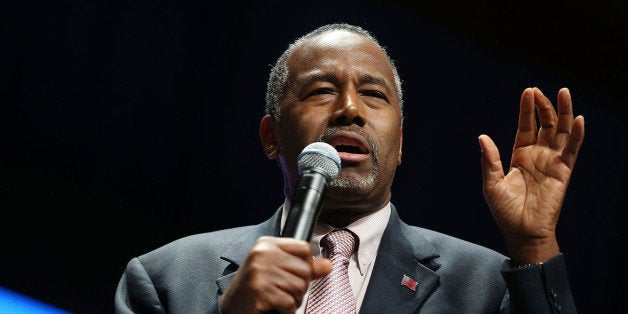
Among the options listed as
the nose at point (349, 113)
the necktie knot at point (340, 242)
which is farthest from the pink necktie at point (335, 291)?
the nose at point (349, 113)

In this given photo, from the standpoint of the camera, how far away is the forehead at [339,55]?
2.20 m

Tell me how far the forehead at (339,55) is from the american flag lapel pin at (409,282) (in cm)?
56

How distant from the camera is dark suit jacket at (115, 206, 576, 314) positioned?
187 centimetres

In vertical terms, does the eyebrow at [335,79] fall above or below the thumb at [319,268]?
above

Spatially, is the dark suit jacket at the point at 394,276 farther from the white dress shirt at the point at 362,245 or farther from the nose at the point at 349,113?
the nose at the point at 349,113

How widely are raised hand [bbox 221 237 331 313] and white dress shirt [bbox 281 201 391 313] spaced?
0.51m

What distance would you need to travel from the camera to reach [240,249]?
2090mm

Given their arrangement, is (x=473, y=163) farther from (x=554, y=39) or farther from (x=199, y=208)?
(x=199, y=208)

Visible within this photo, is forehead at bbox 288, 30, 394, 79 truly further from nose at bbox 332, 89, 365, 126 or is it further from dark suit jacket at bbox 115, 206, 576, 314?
dark suit jacket at bbox 115, 206, 576, 314

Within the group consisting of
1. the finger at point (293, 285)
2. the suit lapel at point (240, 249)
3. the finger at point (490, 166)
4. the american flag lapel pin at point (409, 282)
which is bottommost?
the suit lapel at point (240, 249)

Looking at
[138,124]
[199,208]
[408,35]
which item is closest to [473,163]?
[408,35]

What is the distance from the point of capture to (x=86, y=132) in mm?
3109

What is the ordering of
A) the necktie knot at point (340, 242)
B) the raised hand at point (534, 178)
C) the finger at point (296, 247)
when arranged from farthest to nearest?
the necktie knot at point (340, 242), the raised hand at point (534, 178), the finger at point (296, 247)

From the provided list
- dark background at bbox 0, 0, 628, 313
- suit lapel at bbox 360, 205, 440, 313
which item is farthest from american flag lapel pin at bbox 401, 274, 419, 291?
dark background at bbox 0, 0, 628, 313
